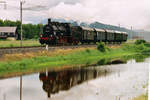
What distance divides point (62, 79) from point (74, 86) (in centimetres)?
265

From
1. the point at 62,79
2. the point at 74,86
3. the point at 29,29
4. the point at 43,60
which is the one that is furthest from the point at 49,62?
the point at 29,29

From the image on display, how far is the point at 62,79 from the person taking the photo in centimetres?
2153

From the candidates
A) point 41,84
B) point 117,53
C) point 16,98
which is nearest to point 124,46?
point 117,53

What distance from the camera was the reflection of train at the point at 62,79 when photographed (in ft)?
59.9

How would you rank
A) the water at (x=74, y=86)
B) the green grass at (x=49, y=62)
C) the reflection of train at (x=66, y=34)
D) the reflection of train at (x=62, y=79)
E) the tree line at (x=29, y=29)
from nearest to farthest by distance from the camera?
the water at (x=74, y=86) < the reflection of train at (x=62, y=79) < the green grass at (x=49, y=62) < the reflection of train at (x=66, y=34) < the tree line at (x=29, y=29)

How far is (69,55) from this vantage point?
115 feet

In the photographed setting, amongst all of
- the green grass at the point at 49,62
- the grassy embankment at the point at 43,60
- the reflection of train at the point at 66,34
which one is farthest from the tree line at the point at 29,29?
the grassy embankment at the point at 43,60

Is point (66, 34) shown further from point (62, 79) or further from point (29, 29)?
point (29, 29)

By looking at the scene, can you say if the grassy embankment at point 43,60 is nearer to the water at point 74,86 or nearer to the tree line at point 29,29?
the water at point 74,86

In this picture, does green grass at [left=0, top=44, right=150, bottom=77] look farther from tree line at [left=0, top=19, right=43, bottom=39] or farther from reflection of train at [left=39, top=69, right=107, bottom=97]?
tree line at [left=0, top=19, right=43, bottom=39]

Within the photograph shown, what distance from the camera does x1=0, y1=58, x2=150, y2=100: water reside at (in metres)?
16.0

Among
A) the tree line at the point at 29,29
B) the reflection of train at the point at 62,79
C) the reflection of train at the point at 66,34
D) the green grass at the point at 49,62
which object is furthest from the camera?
the tree line at the point at 29,29

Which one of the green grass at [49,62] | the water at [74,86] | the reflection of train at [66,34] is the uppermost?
the reflection of train at [66,34]

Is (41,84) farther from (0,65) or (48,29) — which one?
(48,29)
